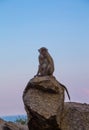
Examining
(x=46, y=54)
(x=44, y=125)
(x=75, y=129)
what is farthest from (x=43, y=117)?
(x=46, y=54)

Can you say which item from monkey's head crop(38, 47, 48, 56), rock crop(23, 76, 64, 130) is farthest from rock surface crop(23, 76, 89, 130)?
monkey's head crop(38, 47, 48, 56)

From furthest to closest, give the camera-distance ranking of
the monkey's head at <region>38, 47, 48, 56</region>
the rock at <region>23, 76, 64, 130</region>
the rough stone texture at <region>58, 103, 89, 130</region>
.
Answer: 1. the monkey's head at <region>38, 47, 48, 56</region>
2. the rough stone texture at <region>58, 103, 89, 130</region>
3. the rock at <region>23, 76, 64, 130</region>

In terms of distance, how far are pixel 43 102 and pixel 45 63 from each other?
9.27ft

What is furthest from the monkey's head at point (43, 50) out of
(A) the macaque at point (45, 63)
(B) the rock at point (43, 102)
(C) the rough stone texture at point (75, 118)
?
(C) the rough stone texture at point (75, 118)

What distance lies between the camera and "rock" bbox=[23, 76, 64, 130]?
23125 mm

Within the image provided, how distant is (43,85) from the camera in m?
23.7

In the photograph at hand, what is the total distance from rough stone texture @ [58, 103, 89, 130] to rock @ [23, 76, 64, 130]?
659 mm

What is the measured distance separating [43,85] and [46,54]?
2.90m

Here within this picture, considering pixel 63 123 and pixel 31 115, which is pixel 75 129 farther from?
pixel 31 115

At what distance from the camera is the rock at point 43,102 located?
23.1 metres

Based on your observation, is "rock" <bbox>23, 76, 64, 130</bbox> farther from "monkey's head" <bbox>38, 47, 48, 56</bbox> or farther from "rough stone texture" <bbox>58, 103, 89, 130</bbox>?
"monkey's head" <bbox>38, 47, 48, 56</bbox>

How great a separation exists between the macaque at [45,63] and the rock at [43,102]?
23.8 inches

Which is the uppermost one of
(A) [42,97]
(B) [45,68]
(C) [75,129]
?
(B) [45,68]

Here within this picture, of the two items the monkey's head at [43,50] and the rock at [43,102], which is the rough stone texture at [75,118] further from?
the monkey's head at [43,50]
